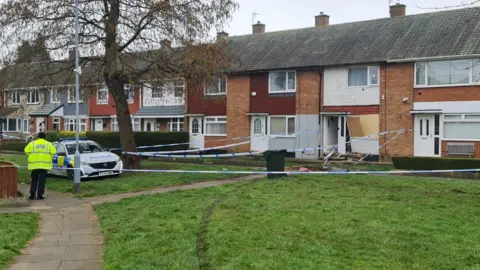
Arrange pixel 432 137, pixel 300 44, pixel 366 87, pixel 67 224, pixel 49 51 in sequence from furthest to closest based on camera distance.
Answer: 1. pixel 300 44
2. pixel 366 87
3. pixel 432 137
4. pixel 49 51
5. pixel 67 224

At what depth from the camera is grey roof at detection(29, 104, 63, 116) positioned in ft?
137

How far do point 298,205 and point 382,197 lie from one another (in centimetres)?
241

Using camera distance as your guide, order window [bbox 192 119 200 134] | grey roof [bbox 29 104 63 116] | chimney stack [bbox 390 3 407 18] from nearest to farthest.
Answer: chimney stack [bbox 390 3 407 18] → window [bbox 192 119 200 134] → grey roof [bbox 29 104 63 116]

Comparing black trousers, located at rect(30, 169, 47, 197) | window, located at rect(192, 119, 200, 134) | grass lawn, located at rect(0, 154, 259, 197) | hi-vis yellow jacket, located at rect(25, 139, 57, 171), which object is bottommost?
grass lawn, located at rect(0, 154, 259, 197)

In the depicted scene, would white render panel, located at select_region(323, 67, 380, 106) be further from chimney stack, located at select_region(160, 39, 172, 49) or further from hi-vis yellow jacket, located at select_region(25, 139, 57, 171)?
hi-vis yellow jacket, located at select_region(25, 139, 57, 171)

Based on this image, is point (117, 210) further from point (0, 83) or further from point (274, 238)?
point (0, 83)

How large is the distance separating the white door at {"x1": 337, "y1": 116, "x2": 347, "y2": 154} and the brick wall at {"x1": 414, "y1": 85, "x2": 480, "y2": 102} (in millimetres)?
3977

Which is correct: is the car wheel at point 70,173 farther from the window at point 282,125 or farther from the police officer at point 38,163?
the window at point 282,125

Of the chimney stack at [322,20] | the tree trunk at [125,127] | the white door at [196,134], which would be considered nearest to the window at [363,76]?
the chimney stack at [322,20]

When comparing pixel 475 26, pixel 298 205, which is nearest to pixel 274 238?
pixel 298 205

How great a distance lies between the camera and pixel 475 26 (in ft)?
77.8

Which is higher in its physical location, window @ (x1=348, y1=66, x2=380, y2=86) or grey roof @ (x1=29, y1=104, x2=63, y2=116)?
window @ (x1=348, y1=66, x2=380, y2=86)

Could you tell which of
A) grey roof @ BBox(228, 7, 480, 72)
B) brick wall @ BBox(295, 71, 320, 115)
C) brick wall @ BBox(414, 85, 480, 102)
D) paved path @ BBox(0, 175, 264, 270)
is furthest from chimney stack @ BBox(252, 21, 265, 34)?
paved path @ BBox(0, 175, 264, 270)

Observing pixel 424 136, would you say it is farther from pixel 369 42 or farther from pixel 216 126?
pixel 216 126
